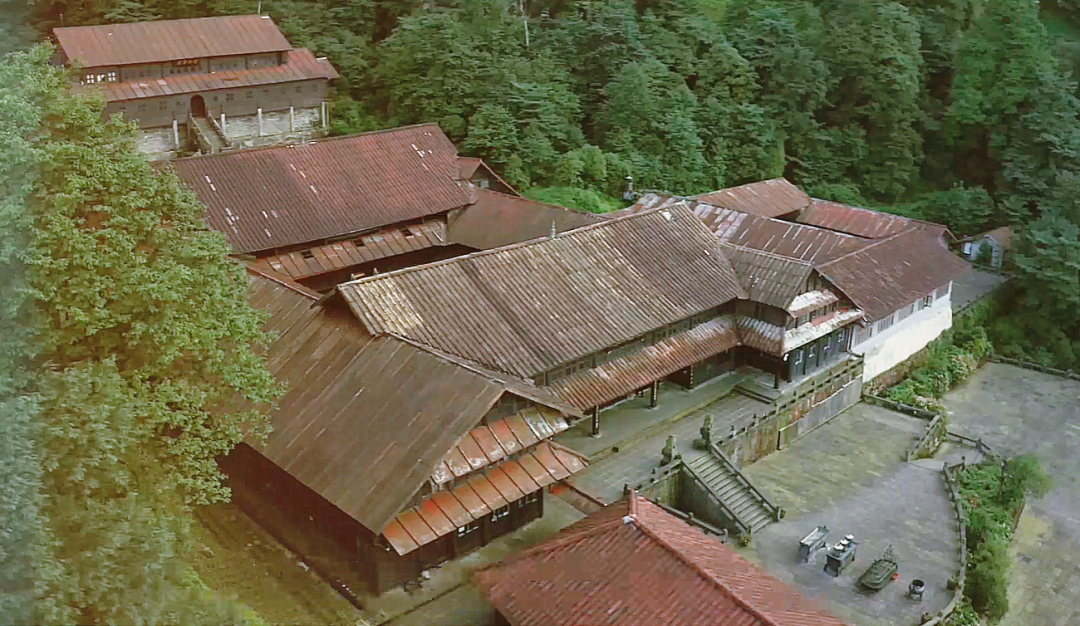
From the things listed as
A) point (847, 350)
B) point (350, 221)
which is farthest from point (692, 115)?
point (350, 221)

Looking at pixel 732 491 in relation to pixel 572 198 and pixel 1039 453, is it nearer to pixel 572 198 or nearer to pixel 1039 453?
pixel 1039 453

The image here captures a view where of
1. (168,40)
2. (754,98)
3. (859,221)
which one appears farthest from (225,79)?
(859,221)

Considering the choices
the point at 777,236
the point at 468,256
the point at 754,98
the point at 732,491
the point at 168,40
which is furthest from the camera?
the point at 754,98

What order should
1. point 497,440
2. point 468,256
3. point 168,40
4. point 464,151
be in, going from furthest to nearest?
point 464,151, point 168,40, point 468,256, point 497,440

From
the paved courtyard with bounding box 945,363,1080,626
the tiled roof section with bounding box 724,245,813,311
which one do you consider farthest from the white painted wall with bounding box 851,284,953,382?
the tiled roof section with bounding box 724,245,813,311

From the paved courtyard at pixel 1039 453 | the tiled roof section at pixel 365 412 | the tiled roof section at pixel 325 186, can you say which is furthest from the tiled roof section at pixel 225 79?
the paved courtyard at pixel 1039 453

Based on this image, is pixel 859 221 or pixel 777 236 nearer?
pixel 777 236
